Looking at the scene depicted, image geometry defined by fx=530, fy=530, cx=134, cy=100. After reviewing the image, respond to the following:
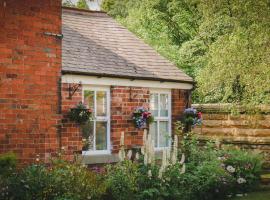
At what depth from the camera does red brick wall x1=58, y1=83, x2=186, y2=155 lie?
12343 millimetres

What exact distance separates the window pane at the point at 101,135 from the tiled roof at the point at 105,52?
132 centimetres

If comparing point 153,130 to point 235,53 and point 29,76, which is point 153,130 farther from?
point 29,76

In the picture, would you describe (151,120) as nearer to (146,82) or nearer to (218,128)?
(146,82)

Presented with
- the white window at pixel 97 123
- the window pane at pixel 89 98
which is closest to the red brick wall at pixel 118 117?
the white window at pixel 97 123

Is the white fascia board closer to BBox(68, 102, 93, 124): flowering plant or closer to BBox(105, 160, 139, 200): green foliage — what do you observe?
BBox(68, 102, 93, 124): flowering plant

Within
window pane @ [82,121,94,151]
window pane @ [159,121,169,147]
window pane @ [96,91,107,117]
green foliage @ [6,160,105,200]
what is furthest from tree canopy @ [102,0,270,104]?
green foliage @ [6,160,105,200]

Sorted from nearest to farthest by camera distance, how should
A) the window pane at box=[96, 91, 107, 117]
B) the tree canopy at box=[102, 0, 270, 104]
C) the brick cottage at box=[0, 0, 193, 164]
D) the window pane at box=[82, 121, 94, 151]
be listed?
the brick cottage at box=[0, 0, 193, 164] < the window pane at box=[82, 121, 94, 151] < the tree canopy at box=[102, 0, 270, 104] < the window pane at box=[96, 91, 107, 117]

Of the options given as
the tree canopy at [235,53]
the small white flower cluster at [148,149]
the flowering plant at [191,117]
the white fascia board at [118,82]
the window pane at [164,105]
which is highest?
the tree canopy at [235,53]

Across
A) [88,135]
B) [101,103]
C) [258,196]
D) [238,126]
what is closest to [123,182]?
[88,135]

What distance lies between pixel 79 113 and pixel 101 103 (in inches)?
51.1

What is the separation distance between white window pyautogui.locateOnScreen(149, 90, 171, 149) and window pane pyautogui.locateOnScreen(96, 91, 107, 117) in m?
1.80

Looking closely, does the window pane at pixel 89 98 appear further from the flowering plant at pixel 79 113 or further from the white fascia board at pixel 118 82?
the flowering plant at pixel 79 113

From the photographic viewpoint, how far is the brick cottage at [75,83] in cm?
1012

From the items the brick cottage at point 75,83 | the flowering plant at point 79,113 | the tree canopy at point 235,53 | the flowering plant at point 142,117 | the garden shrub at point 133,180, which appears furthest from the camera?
the flowering plant at point 142,117
